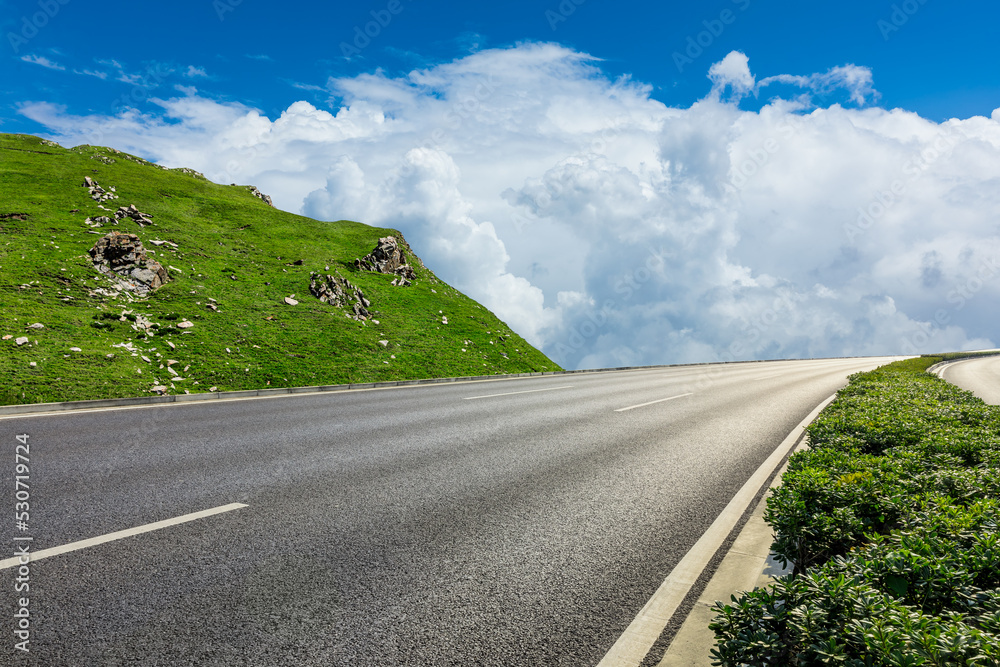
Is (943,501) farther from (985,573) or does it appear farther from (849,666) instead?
(849,666)

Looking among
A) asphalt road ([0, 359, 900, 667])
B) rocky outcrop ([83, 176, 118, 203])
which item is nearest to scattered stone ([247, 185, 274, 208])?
rocky outcrop ([83, 176, 118, 203])

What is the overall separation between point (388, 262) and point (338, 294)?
10.2m

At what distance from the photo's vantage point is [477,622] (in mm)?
3373

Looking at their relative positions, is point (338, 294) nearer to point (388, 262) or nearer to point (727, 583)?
point (388, 262)

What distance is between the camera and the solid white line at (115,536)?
4020 mm

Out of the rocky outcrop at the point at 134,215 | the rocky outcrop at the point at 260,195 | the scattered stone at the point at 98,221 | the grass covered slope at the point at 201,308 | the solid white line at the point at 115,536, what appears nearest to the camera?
the solid white line at the point at 115,536

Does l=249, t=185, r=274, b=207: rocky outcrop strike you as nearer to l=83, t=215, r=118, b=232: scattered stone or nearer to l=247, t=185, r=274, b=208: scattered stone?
l=247, t=185, r=274, b=208: scattered stone

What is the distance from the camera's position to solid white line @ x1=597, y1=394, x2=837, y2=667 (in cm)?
312

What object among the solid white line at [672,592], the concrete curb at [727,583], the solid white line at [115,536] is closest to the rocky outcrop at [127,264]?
the solid white line at [115,536]

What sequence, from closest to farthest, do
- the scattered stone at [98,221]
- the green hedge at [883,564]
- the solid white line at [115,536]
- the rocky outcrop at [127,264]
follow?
the green hedge at [883,564]
the solid white line at [115,536]
the rocky outcrop at [127,264]
the scattered stone at [98,221]

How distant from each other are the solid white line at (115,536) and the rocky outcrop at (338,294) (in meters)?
26.7

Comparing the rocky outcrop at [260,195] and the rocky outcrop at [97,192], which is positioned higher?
the rocky outcrop at [260,195]

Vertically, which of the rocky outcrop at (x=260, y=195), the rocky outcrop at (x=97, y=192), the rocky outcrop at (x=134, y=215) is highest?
the rocky outcrop at (x=260, y=195)

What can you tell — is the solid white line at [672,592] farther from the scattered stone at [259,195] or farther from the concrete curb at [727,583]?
the scattered stone at [259,195]
